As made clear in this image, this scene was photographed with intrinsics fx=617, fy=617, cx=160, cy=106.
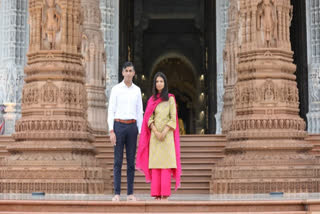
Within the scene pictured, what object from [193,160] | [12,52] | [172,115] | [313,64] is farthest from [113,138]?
[12,52]

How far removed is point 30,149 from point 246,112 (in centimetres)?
415

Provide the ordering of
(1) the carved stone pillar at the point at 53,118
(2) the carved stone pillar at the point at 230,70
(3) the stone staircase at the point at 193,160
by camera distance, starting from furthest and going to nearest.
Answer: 1. (2) the carved stone pillar at the point at 230,70
2. (3) the stone staircase at the point at 193,160
3. (1) the carved stone pillar at the point at 53,118

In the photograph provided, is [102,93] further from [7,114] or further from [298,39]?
[298,39]

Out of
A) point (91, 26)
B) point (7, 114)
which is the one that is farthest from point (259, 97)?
point (7, 114)

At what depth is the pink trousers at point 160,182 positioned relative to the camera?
8.51 meters

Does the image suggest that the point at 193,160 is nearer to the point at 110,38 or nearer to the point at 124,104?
the point at 124,104

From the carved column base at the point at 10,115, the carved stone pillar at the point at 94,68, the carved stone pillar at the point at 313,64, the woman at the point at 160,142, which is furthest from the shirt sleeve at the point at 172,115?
the carved column base at the point at 10,115

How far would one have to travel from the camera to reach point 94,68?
1989cm

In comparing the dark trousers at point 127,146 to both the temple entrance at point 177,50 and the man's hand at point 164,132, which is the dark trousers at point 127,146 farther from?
the temple entrance at point 177,50

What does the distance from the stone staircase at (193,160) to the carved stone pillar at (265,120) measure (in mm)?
1046

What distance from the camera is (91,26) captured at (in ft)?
63.4

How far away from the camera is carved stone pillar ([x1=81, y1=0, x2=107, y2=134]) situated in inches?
766

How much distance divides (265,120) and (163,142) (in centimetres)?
363

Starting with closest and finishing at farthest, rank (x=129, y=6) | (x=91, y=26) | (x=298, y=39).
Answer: (x=91, y=26)
(x=298, y=39)
(x=129, y=6)
